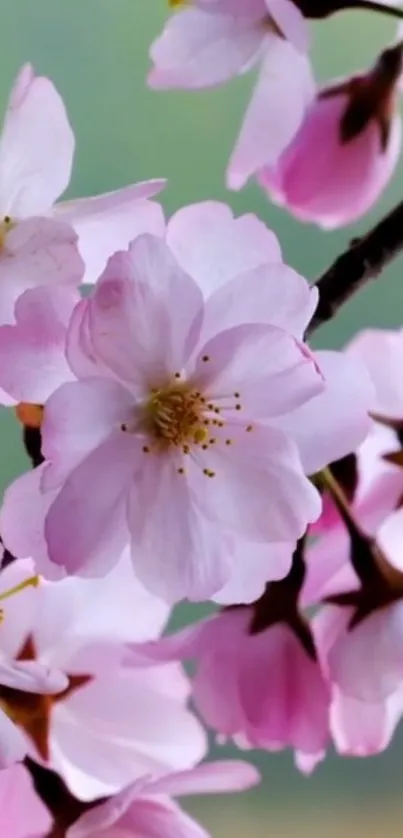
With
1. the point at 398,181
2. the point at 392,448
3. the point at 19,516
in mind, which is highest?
the point at 19,516

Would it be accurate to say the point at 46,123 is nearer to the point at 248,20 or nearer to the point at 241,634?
the point at 248,20

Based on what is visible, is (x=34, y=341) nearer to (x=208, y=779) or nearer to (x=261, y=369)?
(x=261, y=369)

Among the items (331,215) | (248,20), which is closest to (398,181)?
(331,215)

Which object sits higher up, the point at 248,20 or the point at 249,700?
the point at 248,20

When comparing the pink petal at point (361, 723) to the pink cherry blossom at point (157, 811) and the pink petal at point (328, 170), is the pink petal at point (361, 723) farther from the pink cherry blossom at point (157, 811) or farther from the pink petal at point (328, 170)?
the pink petal at point (328, 170)

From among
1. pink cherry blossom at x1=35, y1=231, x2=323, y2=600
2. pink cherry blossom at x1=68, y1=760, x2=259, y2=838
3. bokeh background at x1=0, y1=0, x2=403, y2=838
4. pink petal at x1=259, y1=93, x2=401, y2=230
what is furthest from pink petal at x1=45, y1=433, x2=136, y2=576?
Answer: bokeh background at x1=0, y1=0, x2=403, y2=838

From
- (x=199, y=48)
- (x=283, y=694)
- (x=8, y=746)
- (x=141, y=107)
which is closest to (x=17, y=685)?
(x=8, y=746)

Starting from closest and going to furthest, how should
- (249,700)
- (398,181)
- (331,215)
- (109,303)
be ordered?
1. (109,303)
2. (249,700)
3. (331,215)
4. (398,181)

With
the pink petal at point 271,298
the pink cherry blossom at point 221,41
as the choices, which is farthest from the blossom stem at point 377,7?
the pink petal at point 271,298
